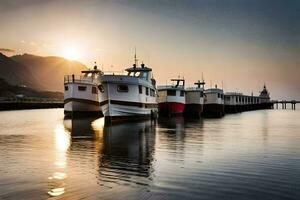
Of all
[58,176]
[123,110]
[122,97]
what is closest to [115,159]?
Answer: [58,176]

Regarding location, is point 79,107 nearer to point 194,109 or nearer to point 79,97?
point 79,97

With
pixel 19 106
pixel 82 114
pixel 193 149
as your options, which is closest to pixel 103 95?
pixel 82 114

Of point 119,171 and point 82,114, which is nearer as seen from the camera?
point 119,171

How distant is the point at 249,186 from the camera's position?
1274 centimetres

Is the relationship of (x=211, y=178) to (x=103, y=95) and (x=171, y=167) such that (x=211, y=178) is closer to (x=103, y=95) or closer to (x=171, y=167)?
(x=171, y=167)

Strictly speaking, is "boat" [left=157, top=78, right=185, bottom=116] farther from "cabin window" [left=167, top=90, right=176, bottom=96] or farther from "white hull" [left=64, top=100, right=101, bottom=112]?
"white hull" [left=64, top=100, right=101, bottom=112]

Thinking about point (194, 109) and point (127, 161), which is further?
point (194, 109)

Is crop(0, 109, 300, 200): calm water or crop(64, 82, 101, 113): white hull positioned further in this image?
crop(64, 82, 101, 113): white hull

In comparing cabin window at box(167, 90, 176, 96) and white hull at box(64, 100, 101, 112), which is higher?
cabin window at box(167, 90, 176, 96)

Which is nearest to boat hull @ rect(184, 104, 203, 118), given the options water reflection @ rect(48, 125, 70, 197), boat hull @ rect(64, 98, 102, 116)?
boat hull @ rect(64, 98, 102, 116)

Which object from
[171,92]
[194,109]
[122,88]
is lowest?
[194,109]

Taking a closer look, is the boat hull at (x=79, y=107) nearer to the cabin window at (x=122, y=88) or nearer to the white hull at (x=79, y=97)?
the white hull at (x=79, y=97)

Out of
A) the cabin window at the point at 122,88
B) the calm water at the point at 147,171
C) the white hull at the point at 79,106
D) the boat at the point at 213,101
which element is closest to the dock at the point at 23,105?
the white hull at the point at 79,106

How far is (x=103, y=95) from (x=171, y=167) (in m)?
29.0
